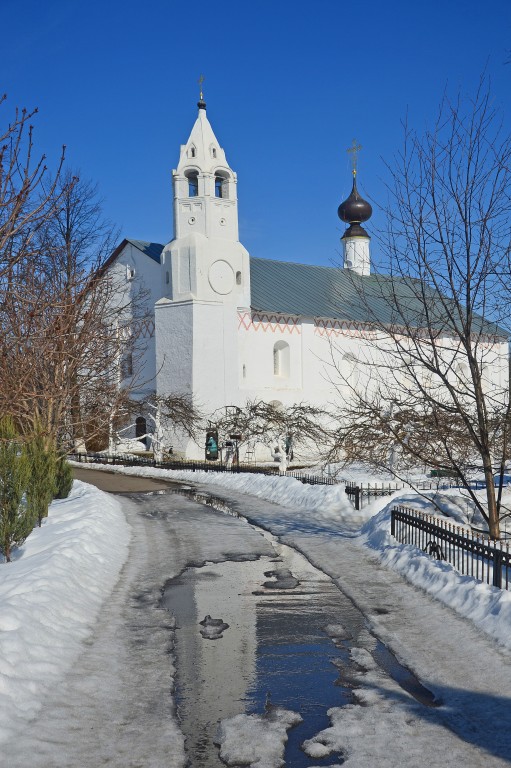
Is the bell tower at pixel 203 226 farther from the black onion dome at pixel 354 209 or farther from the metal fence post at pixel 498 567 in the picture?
the metal fence post at pixel 498 567

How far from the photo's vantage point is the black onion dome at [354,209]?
170ft

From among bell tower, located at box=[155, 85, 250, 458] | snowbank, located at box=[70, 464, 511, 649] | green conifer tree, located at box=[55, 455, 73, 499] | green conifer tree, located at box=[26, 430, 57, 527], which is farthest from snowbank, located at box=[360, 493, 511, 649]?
bell tower, located at box=[155, 85, 250, 458]

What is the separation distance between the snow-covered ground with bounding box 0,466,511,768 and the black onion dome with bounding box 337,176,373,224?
38.7 meters

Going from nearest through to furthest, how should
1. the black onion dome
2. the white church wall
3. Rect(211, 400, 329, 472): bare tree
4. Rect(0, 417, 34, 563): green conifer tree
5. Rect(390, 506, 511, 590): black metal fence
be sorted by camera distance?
1. Rect(390, 506, 511, 590): black metal fence
2. Rect(0, 417, 34, 563): green conifer tree
3. Rect(211, 400, 329, 472): bare tree
4. the white church wall
5. the black onion dome

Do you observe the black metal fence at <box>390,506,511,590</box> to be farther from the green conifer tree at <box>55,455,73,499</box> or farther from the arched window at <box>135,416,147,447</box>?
the arched window at <box>135,416,147,447</box>

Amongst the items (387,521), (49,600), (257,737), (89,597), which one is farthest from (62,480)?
(257,737)

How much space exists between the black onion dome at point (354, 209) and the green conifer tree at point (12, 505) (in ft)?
142

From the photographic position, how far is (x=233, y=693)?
586 cm

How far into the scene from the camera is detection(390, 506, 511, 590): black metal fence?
27.9 feet

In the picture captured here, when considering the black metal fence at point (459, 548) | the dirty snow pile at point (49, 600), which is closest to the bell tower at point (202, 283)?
the dirty snow pile at point (49, 600)

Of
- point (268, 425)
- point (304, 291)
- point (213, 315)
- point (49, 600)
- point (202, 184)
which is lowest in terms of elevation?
point (49, 600)

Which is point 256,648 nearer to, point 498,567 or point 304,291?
point 498,567

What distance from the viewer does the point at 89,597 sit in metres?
8.42

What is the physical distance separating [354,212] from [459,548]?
146 feet
